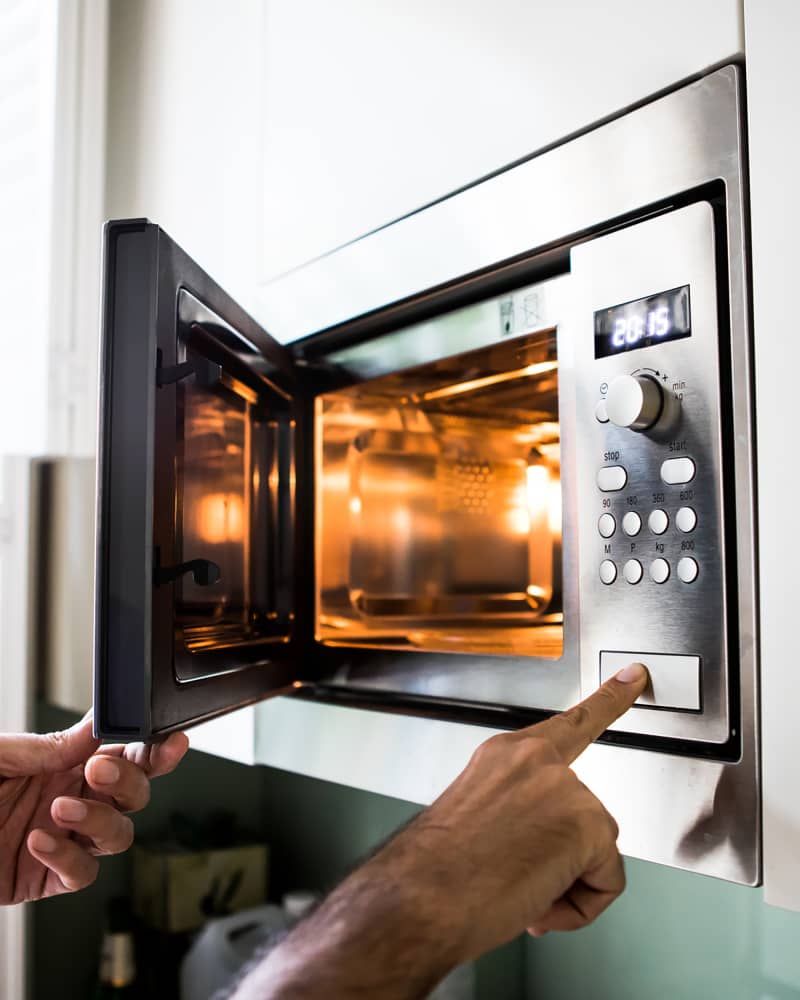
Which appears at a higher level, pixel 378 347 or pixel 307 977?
pixel 378 347

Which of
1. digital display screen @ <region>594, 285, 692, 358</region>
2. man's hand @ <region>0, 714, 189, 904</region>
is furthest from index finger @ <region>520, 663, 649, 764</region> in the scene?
man's hand @ <region>0, 714, 189, 904</region>

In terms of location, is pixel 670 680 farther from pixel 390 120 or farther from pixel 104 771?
pixel 390 120

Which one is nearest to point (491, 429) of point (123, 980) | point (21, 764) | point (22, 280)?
point (21, 764)

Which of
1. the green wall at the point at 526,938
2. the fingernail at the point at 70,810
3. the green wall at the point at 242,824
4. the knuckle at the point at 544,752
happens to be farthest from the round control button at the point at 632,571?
the green wall at the point at 242,824

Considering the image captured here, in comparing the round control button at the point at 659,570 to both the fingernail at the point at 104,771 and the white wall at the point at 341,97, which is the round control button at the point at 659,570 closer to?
the white wall at the point at 341,97

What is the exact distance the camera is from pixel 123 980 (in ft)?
5.13

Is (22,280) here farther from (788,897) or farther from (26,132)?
(788,897)

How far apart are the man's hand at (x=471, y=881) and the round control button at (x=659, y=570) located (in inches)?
3.6

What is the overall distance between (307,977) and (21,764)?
456 millimetres

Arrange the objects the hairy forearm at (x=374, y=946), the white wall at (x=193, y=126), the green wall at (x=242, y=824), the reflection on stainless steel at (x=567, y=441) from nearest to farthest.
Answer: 1. the hairy forearm at (x=374, y=946)
2. the reflection on stainless steel at (x=567, y=441)
3. the white wall at (x=193, y=126)
4. the green wall at (x=242, y=824)

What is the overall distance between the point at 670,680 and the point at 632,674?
0.08 feet

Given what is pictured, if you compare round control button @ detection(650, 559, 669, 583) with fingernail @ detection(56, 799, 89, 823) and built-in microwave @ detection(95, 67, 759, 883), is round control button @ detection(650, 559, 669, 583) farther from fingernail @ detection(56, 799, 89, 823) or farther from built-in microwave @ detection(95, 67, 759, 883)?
fingernail @ detection(56, 799, 89, 823)

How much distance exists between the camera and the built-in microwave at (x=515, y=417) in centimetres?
55

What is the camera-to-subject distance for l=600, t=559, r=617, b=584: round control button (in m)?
0.59
